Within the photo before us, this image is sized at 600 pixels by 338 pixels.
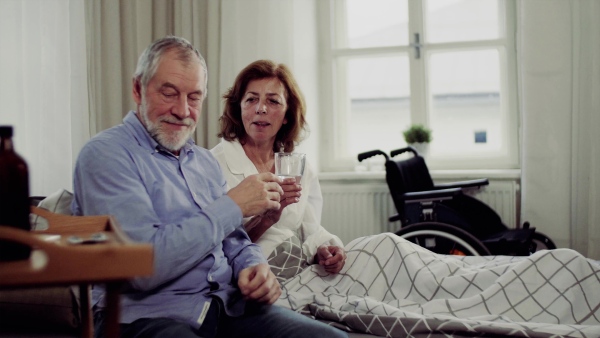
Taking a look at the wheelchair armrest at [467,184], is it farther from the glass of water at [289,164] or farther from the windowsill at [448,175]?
the glass of water at [289,164]

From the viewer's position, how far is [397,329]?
1.80m

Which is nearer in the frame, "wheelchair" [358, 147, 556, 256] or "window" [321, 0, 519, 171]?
"wheelchair" [358, 147, 556, 256]

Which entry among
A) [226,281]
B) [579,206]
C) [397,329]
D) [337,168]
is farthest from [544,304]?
[337,168]

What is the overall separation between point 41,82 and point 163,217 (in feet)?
7.28

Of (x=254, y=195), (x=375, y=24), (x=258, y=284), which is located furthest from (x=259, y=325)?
(x=375, y=24)

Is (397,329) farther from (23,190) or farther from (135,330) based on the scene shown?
(23,190)

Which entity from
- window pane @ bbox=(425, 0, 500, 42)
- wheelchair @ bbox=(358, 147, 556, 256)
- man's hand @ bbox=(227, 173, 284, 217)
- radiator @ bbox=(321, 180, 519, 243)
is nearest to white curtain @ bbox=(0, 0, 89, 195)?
radiator @ bbox=(321, 180, 519, 243)

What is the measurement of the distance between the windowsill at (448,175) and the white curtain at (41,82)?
61.2 inches

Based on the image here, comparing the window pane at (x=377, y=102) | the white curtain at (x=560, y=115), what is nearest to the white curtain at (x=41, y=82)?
the window pane at (x=377, y=102)

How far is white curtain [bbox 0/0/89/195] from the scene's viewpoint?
322 cm

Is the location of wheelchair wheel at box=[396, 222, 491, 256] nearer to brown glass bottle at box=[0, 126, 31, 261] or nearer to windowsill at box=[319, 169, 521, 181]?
windowsill at box=[319, 169, 521, 181]

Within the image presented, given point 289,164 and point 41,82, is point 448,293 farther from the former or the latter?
point 41,82

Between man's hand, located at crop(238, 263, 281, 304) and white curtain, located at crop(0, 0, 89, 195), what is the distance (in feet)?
6.42

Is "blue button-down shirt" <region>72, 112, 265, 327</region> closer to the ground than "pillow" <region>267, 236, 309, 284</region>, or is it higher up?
higher up
